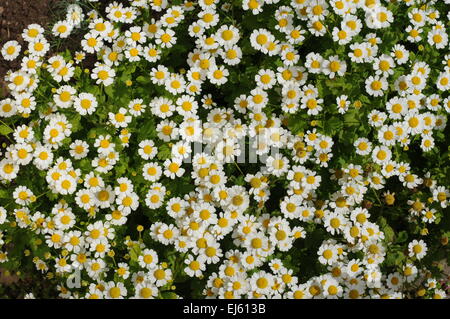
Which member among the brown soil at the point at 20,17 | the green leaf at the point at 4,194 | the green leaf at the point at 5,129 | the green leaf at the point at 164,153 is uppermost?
the brown soil at the point at 20,17

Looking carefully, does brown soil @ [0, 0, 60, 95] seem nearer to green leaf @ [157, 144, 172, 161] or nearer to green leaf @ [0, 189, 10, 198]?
green leaf @ [0, 189, 10, 198]

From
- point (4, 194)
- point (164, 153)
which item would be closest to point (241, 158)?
point (164, 153)

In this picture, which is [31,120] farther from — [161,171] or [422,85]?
[422,85]

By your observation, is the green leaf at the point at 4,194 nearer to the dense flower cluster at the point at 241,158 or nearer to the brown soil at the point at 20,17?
the dense flower cluster at the point at 241,158

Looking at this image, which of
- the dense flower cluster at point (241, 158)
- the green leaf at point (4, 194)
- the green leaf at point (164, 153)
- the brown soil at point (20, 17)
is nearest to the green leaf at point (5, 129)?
the dense flower cluster at point (241, 158)

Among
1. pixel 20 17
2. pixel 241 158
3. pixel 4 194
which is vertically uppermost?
pixel 20 17

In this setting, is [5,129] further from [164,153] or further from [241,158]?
[241,158]

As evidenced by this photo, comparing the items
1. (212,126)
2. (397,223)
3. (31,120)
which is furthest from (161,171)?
(397,223)
